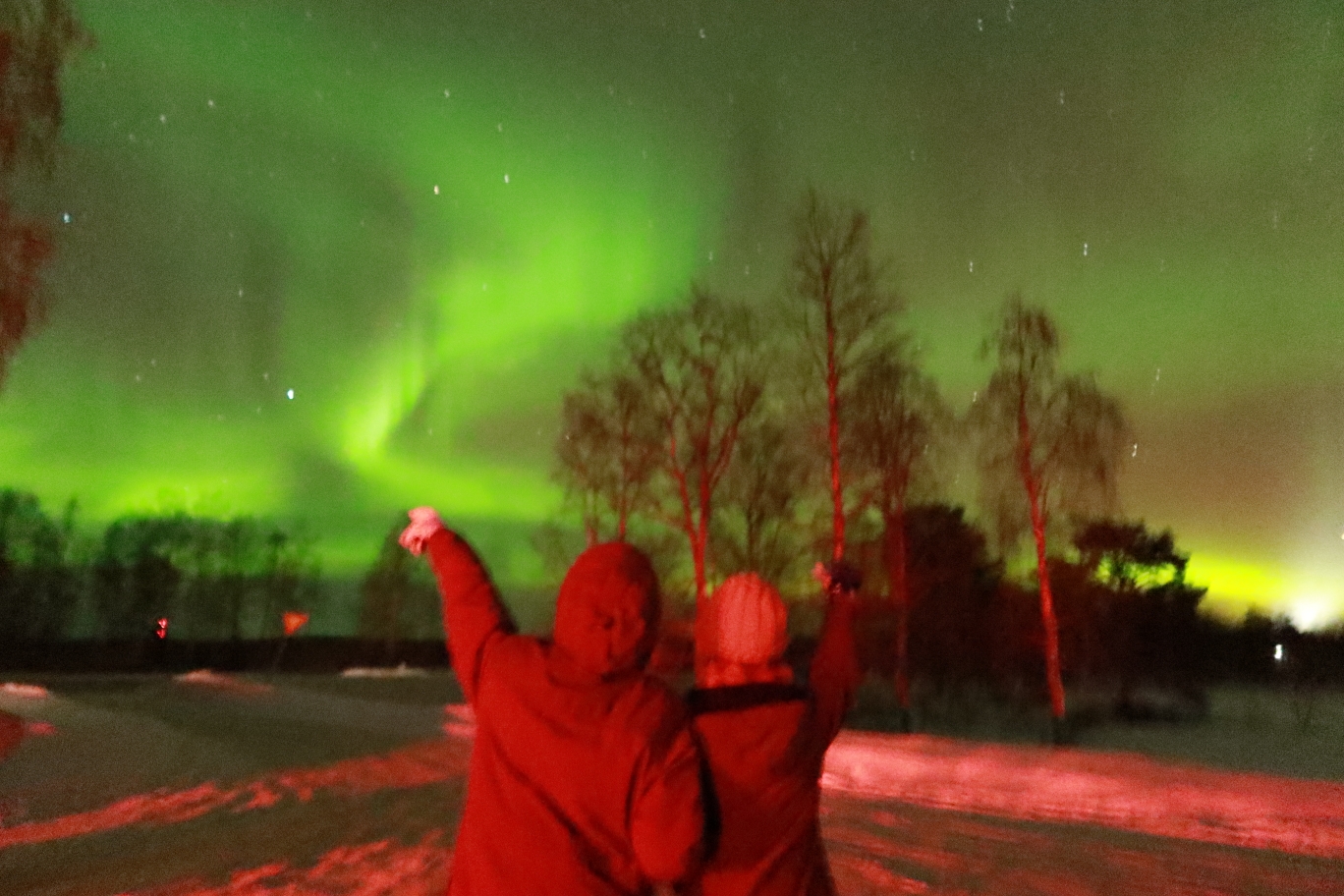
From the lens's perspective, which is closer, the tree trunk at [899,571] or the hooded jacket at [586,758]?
the hooded jacket at [586,758]

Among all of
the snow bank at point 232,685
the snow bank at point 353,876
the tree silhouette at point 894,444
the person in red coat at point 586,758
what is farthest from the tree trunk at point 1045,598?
the person in red coat at point 586,758

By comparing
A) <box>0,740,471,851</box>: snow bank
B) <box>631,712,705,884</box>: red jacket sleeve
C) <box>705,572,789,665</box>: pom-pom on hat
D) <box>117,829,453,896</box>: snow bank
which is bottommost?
<box>0,740,471,851</box>: snow bank

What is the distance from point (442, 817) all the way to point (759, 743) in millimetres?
8770

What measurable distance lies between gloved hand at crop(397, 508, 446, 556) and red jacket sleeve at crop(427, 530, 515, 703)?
1.2 inches

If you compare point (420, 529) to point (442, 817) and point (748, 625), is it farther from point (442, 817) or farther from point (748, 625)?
point (442, 817)

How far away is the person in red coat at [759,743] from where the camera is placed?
2518mm

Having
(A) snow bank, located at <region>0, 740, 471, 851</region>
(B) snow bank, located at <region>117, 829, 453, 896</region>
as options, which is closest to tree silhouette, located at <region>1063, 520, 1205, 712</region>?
(A) snow bank, located at <region>0, 740, 471, 851</region>

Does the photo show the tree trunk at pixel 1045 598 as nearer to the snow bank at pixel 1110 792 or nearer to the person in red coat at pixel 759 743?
the snow bank at pixel 1110 792

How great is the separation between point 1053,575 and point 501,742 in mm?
30099

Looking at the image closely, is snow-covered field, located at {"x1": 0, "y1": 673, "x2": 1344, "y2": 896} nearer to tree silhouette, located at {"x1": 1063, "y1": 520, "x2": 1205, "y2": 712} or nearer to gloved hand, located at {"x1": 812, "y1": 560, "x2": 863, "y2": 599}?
gloved hand, located at {"x1": 812, "y1": 560, "x2": 863, "y2": 599}

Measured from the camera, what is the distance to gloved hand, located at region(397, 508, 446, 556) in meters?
2.82

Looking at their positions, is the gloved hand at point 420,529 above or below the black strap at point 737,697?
above

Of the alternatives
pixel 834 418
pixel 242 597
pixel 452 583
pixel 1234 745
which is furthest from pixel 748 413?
pixel 242 597

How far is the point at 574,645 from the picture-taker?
239 cm
